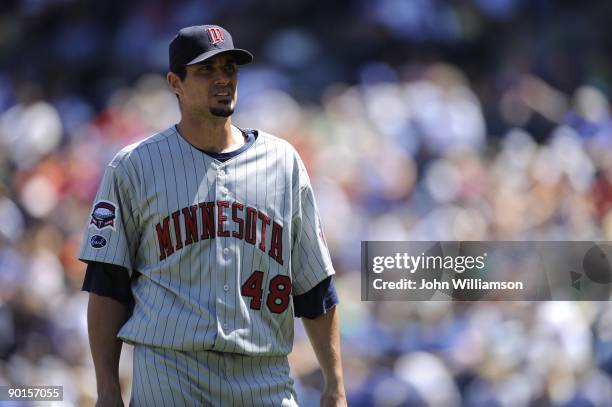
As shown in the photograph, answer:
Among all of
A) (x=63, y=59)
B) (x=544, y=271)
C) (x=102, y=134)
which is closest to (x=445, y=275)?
(x=544, y=271)

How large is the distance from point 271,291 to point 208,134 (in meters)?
0.49

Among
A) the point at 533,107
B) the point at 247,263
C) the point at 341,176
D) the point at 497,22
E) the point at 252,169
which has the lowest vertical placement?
the point at 247,263

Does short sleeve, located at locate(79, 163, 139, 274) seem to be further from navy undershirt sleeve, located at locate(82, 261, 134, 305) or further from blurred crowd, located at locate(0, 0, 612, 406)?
blurred crowd, located at locate(0, 0, 612, 406)

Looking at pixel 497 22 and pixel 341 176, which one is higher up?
pixel 497 22

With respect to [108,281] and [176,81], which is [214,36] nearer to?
[176,81]

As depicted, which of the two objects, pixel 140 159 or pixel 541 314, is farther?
pixel 541 314

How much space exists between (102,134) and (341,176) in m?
1.18

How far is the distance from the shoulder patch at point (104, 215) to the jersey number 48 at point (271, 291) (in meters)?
0.41

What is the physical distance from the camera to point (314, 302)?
315 cm

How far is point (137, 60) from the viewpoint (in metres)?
5.24

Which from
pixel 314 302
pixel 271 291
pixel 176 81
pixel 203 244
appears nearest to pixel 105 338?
pixel 203 244

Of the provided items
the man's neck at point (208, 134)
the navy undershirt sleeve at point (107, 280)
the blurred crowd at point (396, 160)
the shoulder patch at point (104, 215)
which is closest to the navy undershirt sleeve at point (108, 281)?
the navy undershirt sleeve at point (107, 280)

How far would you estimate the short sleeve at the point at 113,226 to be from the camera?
2943 mm

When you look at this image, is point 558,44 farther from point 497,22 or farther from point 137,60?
point 137,60
